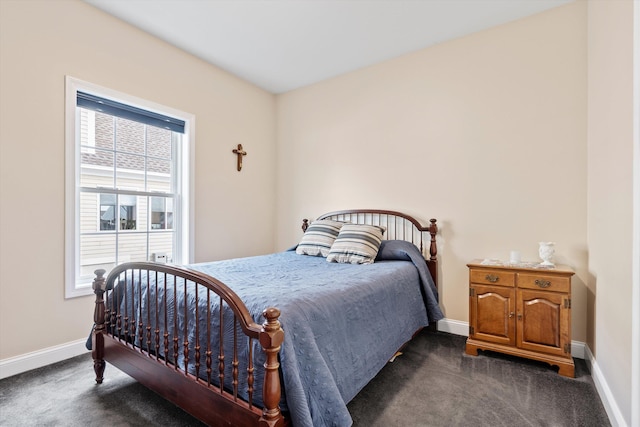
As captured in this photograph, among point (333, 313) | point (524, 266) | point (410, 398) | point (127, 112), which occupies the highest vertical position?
point (127, 112)

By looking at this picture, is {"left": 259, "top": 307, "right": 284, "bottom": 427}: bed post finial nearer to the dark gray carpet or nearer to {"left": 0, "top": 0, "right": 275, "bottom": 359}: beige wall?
the dark gray carpet

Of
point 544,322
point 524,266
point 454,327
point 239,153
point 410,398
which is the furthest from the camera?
point 239,153

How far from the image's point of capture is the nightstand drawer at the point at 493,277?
7.77 feet

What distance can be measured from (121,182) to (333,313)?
95.5 inches

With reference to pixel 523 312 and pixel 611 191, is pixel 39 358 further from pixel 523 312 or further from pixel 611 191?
pixel 611 191

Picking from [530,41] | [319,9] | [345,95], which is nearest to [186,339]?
[319,9]

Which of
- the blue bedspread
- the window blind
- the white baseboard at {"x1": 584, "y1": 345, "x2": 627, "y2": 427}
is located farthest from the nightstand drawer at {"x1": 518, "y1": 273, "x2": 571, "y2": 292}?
the window blind

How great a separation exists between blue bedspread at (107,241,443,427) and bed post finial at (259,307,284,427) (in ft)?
0.20

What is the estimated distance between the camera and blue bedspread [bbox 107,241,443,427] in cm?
131

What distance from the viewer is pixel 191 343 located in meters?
1.59

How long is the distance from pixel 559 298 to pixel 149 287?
2.70 metres

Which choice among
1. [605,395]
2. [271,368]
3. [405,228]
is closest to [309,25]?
[405,228]

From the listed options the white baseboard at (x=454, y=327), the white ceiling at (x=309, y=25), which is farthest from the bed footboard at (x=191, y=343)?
the white baseboard at (x=454, y=327)

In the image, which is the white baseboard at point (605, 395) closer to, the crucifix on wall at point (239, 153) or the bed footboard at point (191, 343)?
the bed footboard at point (191, 343)
